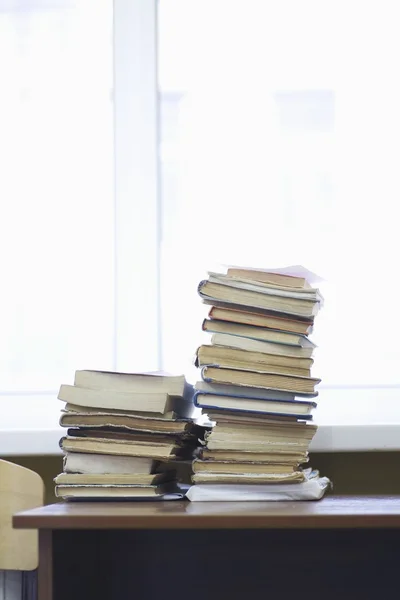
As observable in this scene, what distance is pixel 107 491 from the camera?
1400 millimetres

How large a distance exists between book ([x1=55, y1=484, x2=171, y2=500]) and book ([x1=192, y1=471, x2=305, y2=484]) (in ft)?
0.26

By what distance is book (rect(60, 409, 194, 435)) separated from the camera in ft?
4.64

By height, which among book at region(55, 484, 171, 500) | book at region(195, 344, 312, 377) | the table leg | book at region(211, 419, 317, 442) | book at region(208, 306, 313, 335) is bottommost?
the table leg

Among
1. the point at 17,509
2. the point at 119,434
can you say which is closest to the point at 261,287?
the point at 119,434

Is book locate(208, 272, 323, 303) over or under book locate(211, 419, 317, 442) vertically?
over

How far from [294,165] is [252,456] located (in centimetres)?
76

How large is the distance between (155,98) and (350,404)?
80 cm

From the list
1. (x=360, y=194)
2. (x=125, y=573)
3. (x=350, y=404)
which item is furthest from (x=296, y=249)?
(x=125, y=573)

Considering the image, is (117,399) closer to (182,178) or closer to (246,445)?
(246,445)

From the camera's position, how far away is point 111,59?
198 cm

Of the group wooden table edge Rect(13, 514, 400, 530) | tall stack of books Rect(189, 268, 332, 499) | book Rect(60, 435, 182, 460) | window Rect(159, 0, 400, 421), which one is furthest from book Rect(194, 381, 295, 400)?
window Rect(159, 0, 400, 421)

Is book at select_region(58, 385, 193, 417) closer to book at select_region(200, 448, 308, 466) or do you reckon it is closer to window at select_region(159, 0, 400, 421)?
book at select_region(200, 448, 308, 466)

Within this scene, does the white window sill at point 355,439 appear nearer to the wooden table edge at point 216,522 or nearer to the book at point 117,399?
the book at point 117,399

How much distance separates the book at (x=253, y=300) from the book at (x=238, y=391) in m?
0.13
